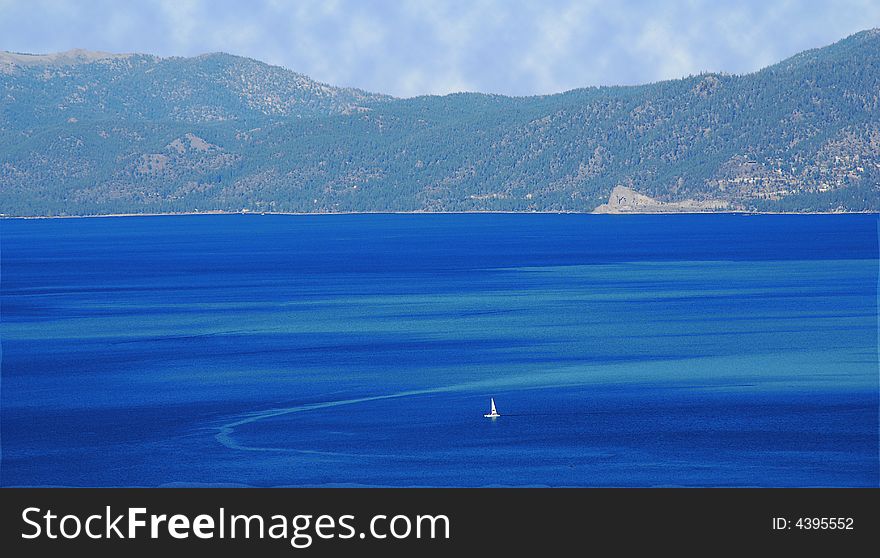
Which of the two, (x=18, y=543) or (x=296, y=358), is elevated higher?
(x=296, y=358)

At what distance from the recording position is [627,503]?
13500 millimetres

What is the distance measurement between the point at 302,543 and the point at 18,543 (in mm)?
2616

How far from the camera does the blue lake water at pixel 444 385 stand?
2026 inches

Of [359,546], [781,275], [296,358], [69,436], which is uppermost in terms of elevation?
[781,275]

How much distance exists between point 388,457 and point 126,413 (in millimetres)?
16945

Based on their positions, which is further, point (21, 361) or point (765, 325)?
point (765, 325)

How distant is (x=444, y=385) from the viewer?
235 ft

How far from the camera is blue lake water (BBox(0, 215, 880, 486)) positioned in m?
51.5

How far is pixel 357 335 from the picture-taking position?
9588cm

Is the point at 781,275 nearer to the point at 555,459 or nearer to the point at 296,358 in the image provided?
the point at 296,358

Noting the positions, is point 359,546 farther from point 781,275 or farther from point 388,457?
point 781,275

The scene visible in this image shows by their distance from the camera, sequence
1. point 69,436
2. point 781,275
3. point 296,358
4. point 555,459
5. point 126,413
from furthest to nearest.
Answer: point 781,275
point 296,358
point 126,413
point 69,436
point 555,459

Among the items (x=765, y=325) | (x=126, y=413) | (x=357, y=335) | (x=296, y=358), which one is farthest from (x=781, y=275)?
(x=126, y=413)

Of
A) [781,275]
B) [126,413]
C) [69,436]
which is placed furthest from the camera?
[781,275]
